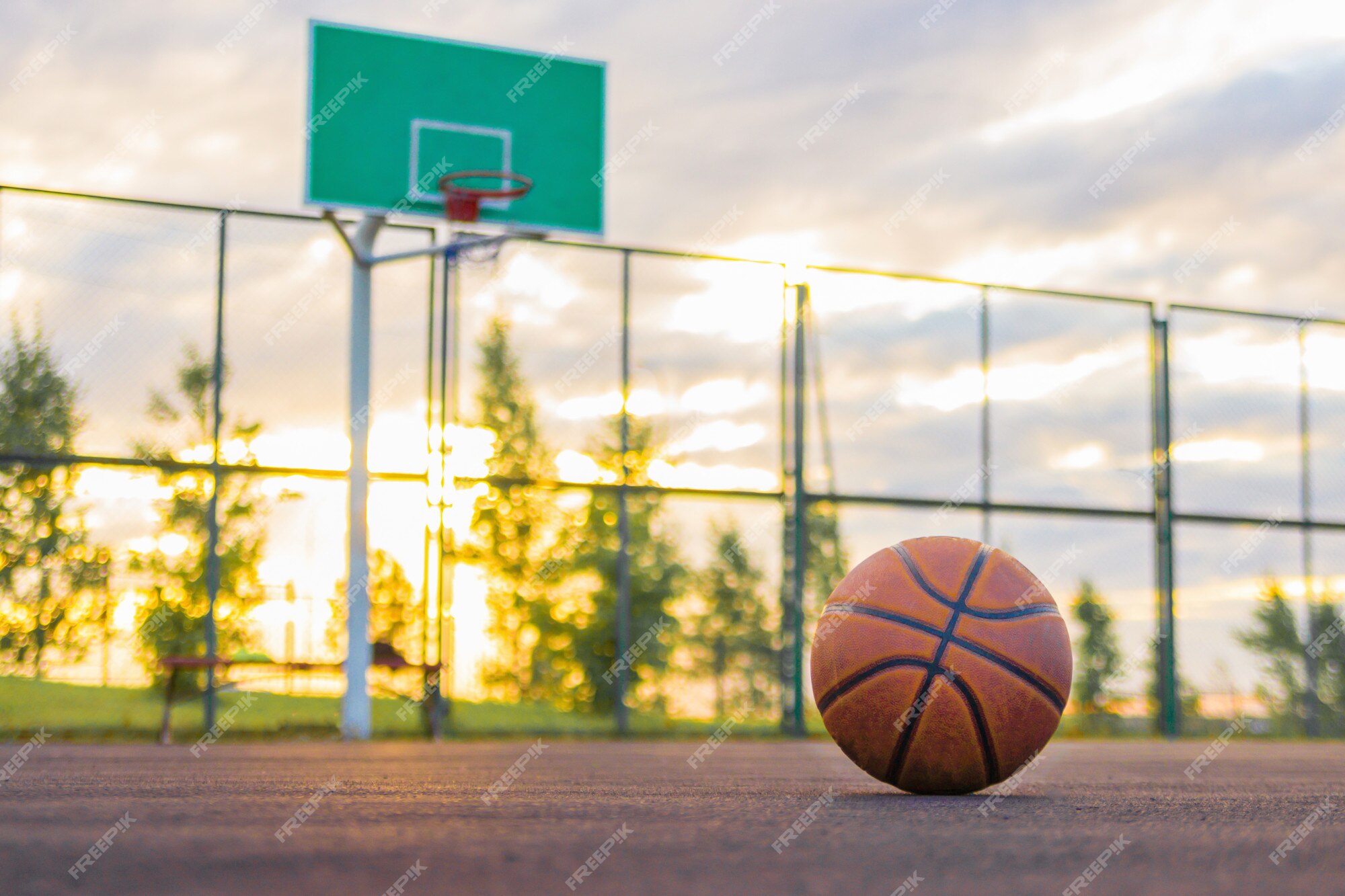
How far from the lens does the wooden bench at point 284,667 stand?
30.2 ft

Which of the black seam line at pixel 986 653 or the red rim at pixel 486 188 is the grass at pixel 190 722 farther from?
the black seam line at pixel 986 653

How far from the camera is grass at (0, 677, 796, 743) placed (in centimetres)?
975

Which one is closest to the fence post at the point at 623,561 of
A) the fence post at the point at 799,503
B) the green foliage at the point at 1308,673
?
the fence post at the point at 799,503

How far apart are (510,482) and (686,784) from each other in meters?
5.50


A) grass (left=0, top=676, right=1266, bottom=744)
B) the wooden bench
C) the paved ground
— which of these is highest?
the paved ground

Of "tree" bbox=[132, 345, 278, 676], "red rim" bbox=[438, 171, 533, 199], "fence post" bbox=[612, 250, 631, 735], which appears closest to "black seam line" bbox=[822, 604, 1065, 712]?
"fence post" bbox=[612, 250, 631, 735]

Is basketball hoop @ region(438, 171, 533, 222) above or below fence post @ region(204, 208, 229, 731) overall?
above

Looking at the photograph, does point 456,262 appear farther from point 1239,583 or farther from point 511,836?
point 511,836


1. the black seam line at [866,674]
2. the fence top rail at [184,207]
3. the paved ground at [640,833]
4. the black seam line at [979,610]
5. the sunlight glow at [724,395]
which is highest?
the fence top rail at [184,207]

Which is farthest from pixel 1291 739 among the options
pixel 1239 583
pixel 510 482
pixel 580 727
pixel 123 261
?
pixel 123 261

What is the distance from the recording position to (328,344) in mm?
10406

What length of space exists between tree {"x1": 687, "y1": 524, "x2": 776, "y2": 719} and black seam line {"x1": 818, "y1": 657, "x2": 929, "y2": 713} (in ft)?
28.6

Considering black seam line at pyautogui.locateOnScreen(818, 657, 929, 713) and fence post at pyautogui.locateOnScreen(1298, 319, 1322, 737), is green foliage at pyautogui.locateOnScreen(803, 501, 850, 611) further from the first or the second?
black seam line at pyautogui.locateOnScreen(818, 657, 929, 713)

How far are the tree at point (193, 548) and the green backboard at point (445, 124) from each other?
1.92 meters
